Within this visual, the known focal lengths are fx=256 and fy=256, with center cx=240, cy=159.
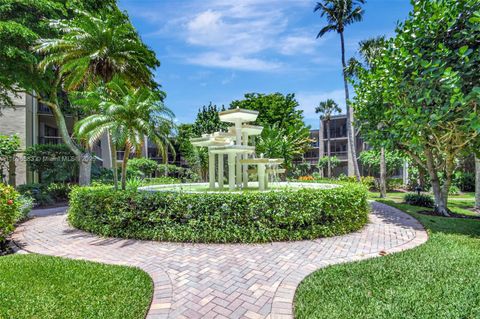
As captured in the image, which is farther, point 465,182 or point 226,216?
point 465,182

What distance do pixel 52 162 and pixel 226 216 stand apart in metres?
16.0

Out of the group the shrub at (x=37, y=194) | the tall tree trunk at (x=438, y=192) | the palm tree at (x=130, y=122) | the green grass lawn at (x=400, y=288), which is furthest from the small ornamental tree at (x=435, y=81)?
the shrub at (x=37, y=194)

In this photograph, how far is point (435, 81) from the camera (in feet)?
25.8

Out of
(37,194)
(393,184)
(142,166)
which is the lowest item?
(393,184)

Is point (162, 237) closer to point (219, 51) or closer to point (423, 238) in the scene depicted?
point (423, 238)

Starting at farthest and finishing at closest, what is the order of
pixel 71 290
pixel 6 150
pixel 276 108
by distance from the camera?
pixel 276 108 → pixel 6 150 → pixel 71 290

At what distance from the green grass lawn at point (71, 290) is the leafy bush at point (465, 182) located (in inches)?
1216

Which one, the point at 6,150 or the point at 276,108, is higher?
the point at 276,108

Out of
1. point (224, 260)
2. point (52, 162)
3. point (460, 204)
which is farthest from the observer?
point (52, 162)

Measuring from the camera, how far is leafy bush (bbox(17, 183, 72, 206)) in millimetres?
14750

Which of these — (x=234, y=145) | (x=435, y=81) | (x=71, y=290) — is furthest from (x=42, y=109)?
(x=435, y=81)

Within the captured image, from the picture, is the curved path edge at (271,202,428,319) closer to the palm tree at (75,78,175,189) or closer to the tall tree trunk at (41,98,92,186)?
the palm tree at (75,78,175,189)

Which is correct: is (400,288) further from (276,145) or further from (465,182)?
(465,182)

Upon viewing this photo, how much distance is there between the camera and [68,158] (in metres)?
17.4
